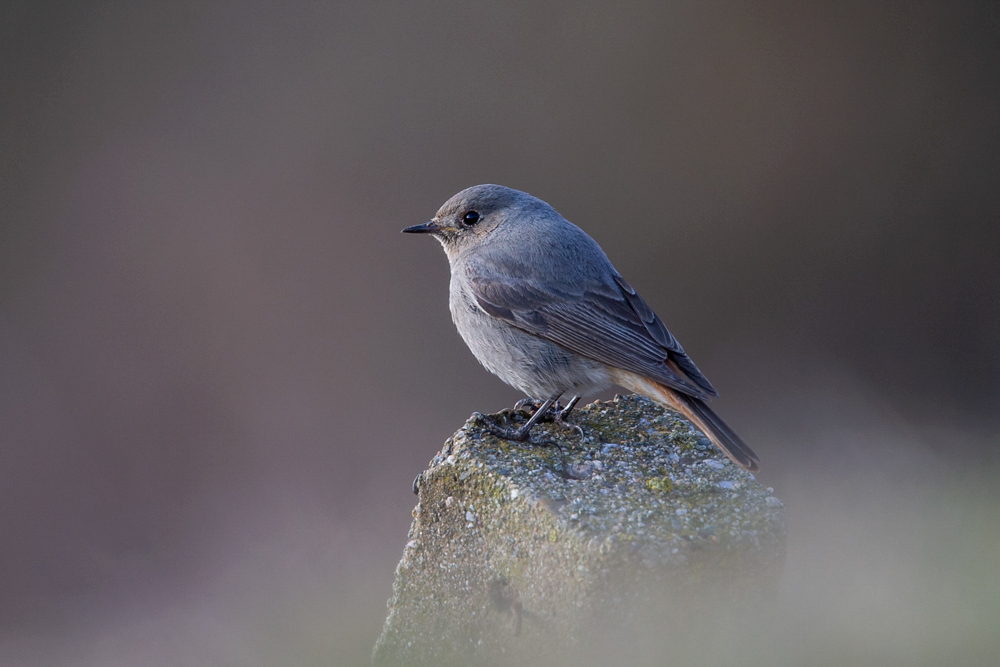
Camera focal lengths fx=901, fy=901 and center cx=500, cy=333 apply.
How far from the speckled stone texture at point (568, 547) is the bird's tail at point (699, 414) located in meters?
0.07

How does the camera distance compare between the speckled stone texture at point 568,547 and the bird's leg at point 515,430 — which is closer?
the speckled stone texture at point 568,547

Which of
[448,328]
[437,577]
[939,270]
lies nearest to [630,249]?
[448,328]

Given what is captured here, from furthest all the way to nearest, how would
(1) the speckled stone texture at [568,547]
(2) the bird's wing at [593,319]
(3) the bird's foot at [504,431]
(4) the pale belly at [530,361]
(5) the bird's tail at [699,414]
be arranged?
(4) the pale belly at [530,361], (2) the bird's wing at [593,319], (3) the bird's foot at [504,431], (5) the bird's tail at [699,414], (1) the speckled stone texture at [568,547]

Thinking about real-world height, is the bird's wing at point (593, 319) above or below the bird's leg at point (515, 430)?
above

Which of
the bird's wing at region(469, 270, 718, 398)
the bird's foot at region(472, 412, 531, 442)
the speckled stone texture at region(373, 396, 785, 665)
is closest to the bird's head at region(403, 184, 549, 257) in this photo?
the bird's wing at region(469, 270, 718, 398)

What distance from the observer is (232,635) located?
6.28 m

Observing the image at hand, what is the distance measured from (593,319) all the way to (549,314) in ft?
0.85

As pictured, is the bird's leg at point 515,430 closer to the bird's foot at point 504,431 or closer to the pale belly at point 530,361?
the bird's foot at point 504,431

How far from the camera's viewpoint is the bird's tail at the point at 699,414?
4063mm

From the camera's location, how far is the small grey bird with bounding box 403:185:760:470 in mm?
5031

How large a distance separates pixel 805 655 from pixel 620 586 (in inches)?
27.0

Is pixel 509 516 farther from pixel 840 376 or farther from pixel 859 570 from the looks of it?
pixel 840 376

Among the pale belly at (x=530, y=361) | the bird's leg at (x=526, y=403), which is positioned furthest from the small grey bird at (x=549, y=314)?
the bird's leg at (x=526, y=403)

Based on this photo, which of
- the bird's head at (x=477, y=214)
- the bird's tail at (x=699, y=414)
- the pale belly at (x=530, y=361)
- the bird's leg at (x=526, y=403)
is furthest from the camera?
the bird's head at (x=477, y=214)
